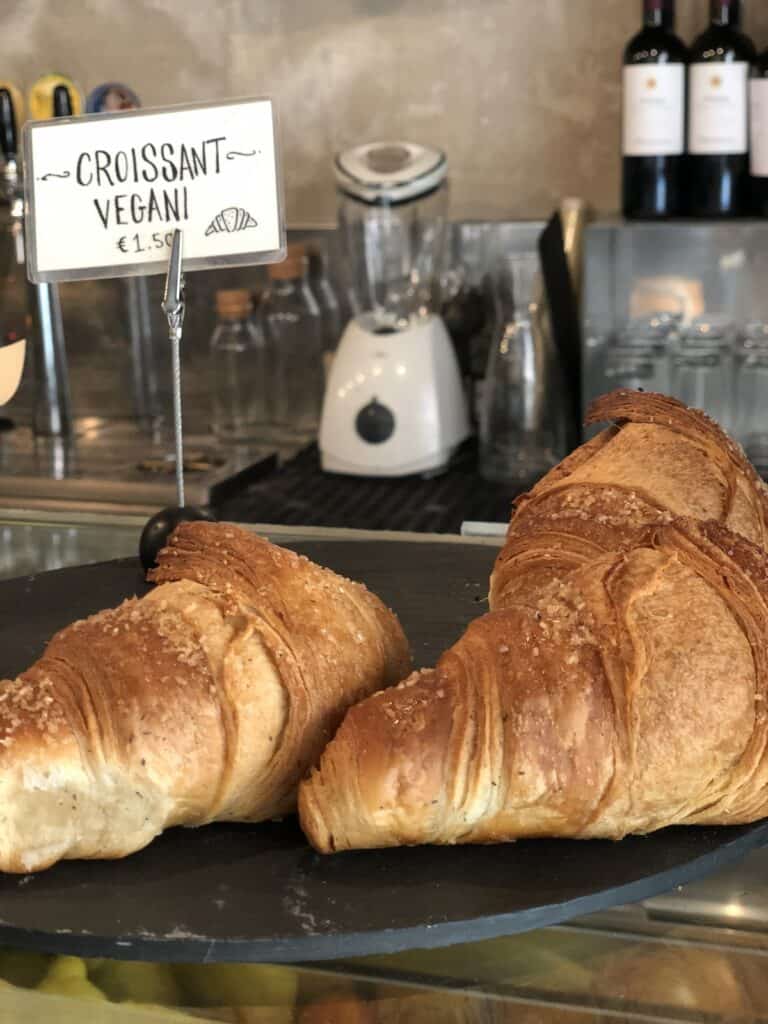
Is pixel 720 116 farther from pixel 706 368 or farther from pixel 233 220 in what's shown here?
pixel 233 220

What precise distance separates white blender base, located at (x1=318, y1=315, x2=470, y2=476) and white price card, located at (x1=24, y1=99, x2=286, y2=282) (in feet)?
3.36

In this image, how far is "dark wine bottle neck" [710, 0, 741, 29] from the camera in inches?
81.7

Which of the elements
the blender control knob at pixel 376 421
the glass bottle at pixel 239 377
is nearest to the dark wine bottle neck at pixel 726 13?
the blender control knob at pixel 376 421

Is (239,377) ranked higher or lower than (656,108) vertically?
lower

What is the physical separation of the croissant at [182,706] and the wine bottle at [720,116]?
1434 millimetres

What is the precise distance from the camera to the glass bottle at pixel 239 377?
248 cm

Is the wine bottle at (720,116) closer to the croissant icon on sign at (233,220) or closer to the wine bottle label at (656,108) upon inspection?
the wine bottle label at (656,108)

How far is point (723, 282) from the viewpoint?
87.2 inches

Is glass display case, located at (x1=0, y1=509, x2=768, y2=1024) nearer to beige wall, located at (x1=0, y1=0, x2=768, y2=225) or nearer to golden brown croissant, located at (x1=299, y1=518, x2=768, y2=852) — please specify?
golden brown croissant, located at (x1=299, y1=518, x2=768, y2=852)

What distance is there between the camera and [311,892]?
26.7 inches

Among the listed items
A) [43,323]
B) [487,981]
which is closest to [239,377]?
[43,323]

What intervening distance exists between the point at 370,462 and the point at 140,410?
0.64 m

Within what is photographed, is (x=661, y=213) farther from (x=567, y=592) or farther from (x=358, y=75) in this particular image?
(x=567, y=592)

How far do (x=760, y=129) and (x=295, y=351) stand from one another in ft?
2.95
